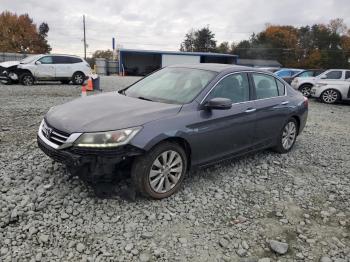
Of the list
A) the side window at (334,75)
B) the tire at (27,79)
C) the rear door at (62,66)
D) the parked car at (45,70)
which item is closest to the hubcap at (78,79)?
the parked car at (45,70)

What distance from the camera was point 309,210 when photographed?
3.86 metres

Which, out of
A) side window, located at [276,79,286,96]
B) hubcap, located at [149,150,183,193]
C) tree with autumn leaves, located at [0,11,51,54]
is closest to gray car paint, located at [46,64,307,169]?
hubcap, located at [149,150,183,193]

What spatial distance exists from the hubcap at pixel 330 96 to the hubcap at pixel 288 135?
9.48 m

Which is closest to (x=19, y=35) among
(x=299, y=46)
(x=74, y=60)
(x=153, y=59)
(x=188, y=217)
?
(x=153, y=59)

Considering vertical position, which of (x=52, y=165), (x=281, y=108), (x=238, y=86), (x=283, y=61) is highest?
(x=283, y=61)

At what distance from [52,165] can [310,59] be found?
7189 centimetres

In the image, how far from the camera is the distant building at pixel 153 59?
41.9 m

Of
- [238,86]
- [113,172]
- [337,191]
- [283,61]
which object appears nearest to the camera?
[113,172]

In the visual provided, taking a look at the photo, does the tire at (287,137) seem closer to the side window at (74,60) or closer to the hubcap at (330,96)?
the hubcap at (330,96)

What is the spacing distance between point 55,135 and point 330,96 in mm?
13429

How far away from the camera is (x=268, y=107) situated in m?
5.05

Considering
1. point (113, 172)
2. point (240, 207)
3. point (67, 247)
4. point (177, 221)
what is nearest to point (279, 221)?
point (240, 207)

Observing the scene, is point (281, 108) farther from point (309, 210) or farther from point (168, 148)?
point (168, 148)

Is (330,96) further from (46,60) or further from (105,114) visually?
(46,60)
